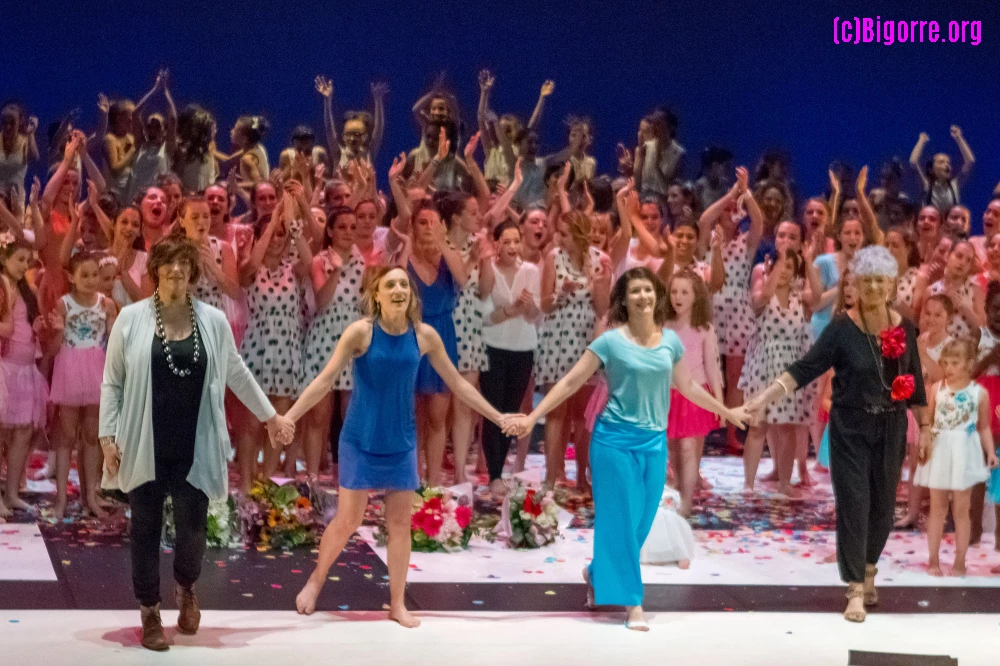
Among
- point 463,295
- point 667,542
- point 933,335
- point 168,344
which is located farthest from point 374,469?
point 933,335

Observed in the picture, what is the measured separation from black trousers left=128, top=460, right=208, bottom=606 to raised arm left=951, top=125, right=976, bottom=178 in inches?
335

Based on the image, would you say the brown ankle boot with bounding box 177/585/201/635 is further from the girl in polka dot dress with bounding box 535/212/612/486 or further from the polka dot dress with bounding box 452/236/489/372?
the girl in polka dot dress with bounding box 535/212/612/486

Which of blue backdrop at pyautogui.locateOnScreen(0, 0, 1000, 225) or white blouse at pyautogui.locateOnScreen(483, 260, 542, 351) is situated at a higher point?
blue backdrop at pyautogui.locateOnScreen(0, 0, 1000, 225)

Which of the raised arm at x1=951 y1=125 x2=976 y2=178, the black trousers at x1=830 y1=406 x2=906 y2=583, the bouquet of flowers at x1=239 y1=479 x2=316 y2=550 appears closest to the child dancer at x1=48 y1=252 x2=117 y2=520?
the bouquet of flowers at x1=239 y1=479 x2=316 y2=550

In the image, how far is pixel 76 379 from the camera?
295 inches

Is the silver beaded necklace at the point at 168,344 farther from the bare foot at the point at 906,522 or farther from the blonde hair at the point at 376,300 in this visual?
the bare foot at the point at 906,522

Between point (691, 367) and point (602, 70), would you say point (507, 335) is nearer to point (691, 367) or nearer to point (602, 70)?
point (691, 367)

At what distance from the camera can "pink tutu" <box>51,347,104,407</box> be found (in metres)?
7.47

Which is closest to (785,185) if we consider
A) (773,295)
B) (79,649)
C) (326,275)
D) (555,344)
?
(773,295)

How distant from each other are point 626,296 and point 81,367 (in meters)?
2.96

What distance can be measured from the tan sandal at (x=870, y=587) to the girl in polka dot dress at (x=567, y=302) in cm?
268

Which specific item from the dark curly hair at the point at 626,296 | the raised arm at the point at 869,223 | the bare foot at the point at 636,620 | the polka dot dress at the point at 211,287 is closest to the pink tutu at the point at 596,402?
the dark curly hair at the point at 626,296

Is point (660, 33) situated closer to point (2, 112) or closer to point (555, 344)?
point (555, 344)

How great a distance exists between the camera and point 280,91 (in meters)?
11.6
